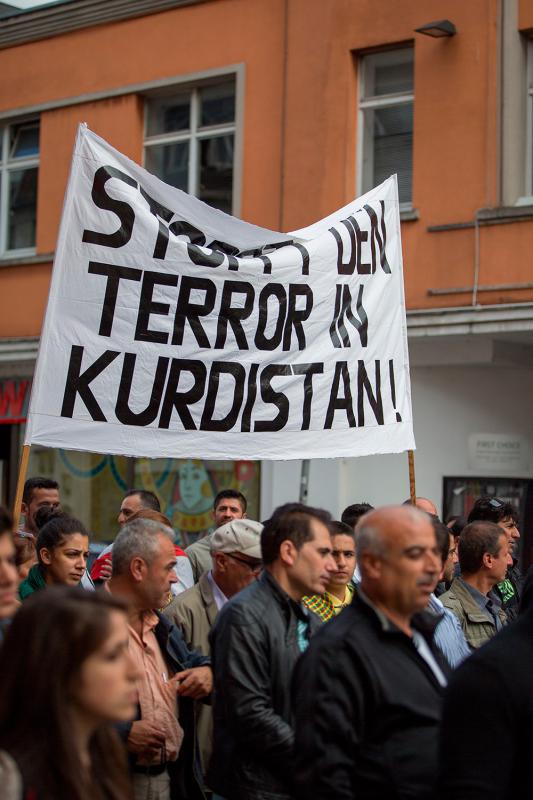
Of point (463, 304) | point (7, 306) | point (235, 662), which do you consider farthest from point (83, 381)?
point (7, 306)

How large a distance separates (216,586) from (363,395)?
2.28 meters

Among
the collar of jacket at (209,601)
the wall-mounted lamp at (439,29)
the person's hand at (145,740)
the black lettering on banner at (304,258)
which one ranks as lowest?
the person's hand at (145,740)

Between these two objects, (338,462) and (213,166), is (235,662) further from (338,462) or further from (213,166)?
(213,166)

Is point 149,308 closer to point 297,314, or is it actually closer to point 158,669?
point 297,314

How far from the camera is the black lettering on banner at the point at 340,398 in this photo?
770cm

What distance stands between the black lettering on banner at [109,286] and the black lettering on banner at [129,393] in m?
0.20

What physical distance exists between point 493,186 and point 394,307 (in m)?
5.63

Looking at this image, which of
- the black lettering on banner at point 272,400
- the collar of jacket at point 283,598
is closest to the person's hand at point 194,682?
the collar of jacket at point 283,598

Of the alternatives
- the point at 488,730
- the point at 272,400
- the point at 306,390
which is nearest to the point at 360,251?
the point at 306,390

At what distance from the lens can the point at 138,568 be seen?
535cm

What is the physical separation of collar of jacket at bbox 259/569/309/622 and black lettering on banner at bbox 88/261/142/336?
231 centimetres

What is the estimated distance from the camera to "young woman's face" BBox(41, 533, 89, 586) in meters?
6.42

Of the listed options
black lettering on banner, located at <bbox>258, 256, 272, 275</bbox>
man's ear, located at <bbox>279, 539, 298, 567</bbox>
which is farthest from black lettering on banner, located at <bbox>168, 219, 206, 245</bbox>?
man's ear, located at <bbox>279, 539, 298, 567</bbox>

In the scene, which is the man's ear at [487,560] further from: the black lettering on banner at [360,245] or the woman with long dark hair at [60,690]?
the woman with long dark hair at [60,690]
